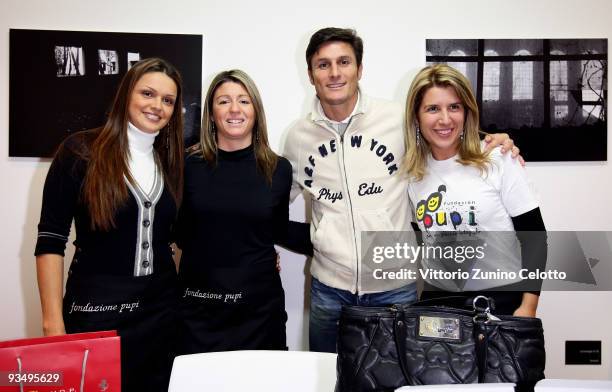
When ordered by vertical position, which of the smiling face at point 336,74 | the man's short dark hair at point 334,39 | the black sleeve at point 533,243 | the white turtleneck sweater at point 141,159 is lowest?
the black sleeve at point 533,243

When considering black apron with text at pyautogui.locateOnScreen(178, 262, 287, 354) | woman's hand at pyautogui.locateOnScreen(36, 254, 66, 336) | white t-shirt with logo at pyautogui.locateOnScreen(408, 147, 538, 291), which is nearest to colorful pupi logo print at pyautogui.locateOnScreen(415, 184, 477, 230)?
white t-shirt with logo at pyautogui.locateOnScreen(408, 147, 538, 291)

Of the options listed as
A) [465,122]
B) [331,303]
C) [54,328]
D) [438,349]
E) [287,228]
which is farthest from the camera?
[287,228]

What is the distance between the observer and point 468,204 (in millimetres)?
1709

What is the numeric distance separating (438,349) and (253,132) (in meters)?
1.23

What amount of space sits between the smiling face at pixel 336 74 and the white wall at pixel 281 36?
1.57 ft

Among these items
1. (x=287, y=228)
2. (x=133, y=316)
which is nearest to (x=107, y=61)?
(x=287, y=228)

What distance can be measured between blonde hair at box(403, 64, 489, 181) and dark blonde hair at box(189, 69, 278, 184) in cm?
55

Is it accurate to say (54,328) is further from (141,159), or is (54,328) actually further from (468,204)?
(468,204)

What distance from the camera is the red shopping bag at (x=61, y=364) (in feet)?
3.36

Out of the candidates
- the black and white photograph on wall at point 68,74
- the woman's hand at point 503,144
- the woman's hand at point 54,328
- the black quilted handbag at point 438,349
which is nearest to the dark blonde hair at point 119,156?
the woman's hand at point 54,328

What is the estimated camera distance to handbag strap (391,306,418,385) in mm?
1005

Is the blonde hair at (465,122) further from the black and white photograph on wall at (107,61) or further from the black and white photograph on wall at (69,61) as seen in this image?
the black and white photograph on wall at (69,61)

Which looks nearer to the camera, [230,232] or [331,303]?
[230,232]

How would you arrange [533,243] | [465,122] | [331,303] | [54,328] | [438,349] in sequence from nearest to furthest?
[438,349], [54,328], [533,243], [465,122], [331,303]
